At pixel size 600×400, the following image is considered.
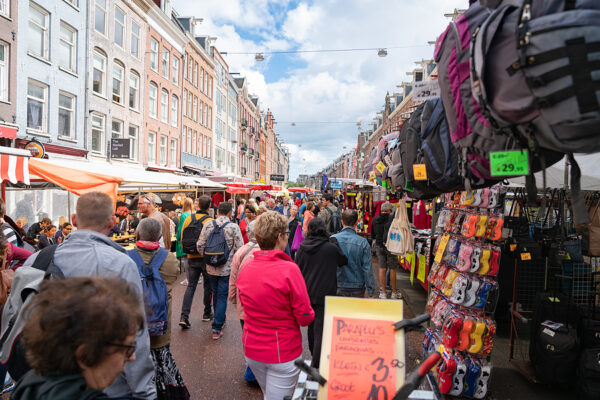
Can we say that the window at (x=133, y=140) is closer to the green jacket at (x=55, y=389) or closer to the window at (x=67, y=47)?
the window at (x=67, y=47)

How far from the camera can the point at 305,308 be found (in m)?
2.68

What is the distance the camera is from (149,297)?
3.02m

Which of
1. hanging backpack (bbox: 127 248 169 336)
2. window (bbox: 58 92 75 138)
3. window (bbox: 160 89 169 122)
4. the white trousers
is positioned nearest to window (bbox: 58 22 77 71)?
window (bbox: 58 92 75 138)

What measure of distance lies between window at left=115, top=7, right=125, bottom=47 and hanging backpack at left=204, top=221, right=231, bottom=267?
17953 mm

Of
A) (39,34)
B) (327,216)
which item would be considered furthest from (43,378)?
(39,34)

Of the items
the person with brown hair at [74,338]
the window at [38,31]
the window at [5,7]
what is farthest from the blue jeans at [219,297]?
the window at [38,31]

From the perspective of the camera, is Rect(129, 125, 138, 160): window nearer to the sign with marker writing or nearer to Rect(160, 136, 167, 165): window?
Rect(160, 136, 167, 165): window

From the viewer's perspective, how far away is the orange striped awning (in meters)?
4.34

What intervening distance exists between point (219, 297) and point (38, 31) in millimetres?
14706

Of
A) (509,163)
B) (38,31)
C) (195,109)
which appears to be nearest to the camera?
(509,163)

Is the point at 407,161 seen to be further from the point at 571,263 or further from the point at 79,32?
the point at 79,32

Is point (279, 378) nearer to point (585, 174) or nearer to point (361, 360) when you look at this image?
point (361, 360)

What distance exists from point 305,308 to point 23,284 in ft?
5.91

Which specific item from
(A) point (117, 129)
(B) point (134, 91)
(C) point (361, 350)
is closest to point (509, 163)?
(C) point (361, 350)
